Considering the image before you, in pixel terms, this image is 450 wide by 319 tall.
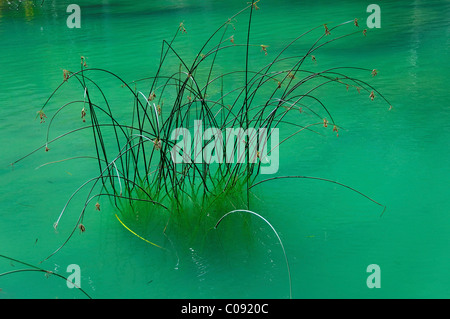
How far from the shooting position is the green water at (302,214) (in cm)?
226

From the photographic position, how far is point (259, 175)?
3.11m

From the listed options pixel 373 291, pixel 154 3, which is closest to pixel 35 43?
pixel 154 3

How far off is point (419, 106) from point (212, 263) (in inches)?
91.5

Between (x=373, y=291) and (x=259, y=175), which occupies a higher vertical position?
(x=259, y=175)

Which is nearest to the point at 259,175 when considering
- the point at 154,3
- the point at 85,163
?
the point at 85,163

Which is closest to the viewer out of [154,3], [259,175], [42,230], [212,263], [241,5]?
[212,263]

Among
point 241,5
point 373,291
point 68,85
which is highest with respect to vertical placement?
point 241,5

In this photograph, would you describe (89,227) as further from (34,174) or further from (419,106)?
(419,106)

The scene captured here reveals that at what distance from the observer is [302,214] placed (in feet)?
8.98

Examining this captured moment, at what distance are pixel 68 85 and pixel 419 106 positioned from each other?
9.26 feet

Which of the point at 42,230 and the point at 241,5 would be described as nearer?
the point at 42,230

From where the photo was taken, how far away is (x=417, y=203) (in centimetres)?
279

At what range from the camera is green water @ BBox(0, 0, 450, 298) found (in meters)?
2.26
